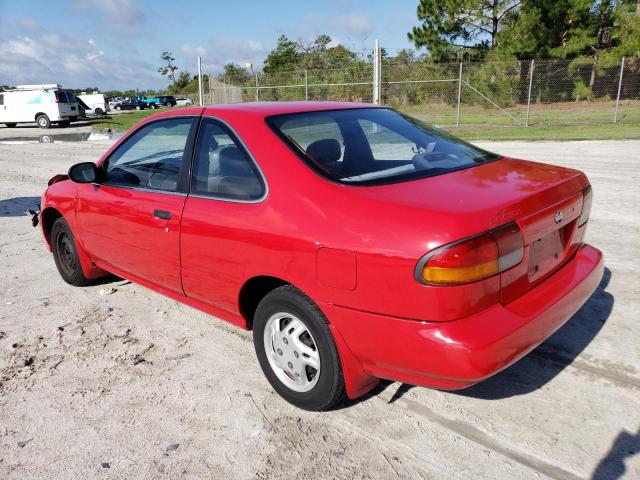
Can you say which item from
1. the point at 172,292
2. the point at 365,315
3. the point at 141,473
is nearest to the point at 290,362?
the point at 365,315

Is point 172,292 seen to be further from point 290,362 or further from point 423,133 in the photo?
point 423,133

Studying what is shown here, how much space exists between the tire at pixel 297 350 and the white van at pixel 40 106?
1234 inches

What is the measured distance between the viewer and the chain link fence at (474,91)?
23.0 metres

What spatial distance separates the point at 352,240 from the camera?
246cm

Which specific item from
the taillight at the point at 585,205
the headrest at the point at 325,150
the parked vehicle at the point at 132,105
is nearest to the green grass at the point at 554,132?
the taillight at the point at 585,205

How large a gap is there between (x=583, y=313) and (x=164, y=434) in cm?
287

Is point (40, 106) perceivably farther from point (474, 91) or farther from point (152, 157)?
point (152, 157)

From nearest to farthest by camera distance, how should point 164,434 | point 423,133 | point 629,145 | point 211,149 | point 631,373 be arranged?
point 164,434 < point 631,373 < point 211,149 < point 423,133 < point 629,145

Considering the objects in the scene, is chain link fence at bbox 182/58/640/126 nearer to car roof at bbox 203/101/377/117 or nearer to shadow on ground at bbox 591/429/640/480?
car roof at bbox 203/101/377/117

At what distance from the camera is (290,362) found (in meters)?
2.97

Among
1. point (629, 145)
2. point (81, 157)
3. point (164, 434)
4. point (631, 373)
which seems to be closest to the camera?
point (164, 434)

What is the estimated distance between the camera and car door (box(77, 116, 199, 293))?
11.5ft

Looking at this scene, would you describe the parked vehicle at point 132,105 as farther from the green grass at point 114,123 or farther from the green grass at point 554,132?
the green grass at point 554,132

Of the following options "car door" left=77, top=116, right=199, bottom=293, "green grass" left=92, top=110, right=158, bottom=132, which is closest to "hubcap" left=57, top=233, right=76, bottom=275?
"car door" left=77, top=116, right=199, bottom=293
